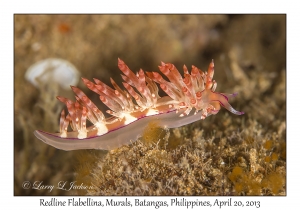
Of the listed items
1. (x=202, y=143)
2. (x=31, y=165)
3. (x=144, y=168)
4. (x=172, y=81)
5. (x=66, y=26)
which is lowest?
(x=31, y=165)

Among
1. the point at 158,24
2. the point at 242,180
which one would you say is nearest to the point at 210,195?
the point at 242,180

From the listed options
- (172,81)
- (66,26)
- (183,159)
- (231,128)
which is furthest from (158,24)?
(183,159)

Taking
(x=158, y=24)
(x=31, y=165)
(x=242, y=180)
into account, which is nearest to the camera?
(x=242, y=180)

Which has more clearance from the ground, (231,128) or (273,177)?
(231,128)

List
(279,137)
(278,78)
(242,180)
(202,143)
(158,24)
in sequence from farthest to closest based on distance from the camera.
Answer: (158,24), (278,78), (279,137), (202,143), (242,180)

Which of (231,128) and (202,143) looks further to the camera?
(231,128)

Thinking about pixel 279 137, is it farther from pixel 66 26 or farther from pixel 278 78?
pixel 66 26
